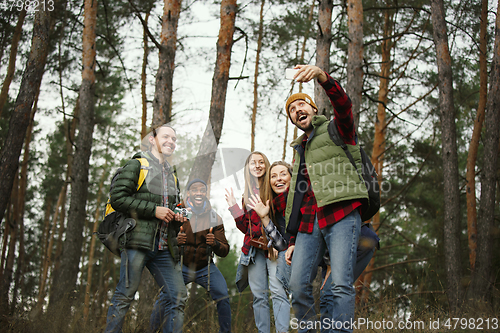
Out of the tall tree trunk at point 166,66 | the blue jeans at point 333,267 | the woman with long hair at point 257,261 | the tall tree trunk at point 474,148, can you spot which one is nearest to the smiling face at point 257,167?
the woman with long hair at point 257,261

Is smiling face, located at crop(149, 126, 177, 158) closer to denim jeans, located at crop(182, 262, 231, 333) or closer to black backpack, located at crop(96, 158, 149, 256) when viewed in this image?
black backpack, located at crop(96, 158, 149, 256)

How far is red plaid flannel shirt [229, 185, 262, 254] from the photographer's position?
12.1ft

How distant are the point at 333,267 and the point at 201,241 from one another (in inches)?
80.9

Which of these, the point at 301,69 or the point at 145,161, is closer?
the point at 301,69

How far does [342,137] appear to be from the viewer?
8.55ft

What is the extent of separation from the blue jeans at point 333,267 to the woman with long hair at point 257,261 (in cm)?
63

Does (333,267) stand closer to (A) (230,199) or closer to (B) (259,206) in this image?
(B) (259,206)

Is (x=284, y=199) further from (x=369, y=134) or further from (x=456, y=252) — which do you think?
(x=369, y=134)

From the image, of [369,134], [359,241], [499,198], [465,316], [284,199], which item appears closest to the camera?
[359,241]

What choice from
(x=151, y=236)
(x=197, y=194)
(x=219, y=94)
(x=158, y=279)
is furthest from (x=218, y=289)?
(x=219, y=94)

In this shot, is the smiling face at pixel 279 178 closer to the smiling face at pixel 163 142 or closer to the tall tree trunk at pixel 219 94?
the smiling face at pixel 163 142

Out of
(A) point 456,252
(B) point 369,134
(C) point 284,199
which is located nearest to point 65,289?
(C) point 284,199

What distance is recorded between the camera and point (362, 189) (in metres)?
2.48

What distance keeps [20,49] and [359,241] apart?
37.2ft
